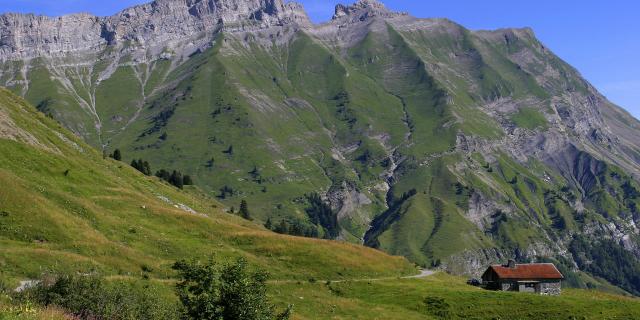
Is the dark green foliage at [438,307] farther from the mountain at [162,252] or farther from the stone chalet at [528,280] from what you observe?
the stone chalet at [528,280]

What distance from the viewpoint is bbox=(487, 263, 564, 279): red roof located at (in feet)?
348

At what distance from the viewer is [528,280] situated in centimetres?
10588

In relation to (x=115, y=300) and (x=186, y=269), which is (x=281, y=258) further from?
(x=115, y=300)

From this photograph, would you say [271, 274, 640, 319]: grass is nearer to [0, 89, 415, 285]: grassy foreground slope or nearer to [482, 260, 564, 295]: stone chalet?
[0, 89, 415, 285]: grassy foreground slope

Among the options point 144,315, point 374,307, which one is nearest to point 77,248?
point 374,307

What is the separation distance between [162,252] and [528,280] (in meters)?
63.9

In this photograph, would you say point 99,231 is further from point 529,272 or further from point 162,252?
point 529,272

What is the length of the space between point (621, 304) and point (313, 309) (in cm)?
3694

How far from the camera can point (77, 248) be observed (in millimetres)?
66188

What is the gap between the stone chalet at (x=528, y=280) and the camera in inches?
4154

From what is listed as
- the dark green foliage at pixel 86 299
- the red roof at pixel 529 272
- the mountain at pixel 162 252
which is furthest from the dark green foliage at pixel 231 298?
the red roof at pixel 529 272

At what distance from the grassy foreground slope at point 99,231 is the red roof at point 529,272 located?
1677cm

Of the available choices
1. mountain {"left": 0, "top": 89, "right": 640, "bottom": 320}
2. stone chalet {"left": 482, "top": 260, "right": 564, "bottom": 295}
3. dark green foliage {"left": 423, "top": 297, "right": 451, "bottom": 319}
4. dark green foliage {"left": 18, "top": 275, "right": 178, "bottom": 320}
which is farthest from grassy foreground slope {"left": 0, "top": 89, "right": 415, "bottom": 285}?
dark green foliage {"left": 18, "top": 275, "right": 178, "bottom": 320}

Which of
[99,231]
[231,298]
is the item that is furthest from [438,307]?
[231,298]
